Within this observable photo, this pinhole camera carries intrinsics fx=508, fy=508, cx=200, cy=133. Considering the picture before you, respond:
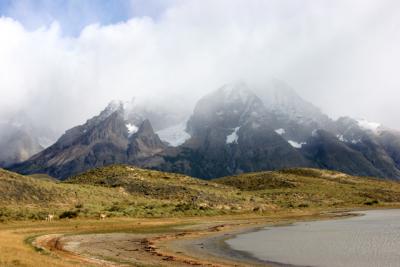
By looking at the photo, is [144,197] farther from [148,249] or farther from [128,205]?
[148,249]

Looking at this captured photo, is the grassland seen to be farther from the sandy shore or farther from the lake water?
the lake water

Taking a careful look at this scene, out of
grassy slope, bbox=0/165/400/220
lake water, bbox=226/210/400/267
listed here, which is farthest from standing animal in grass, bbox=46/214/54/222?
lake water, bbox=226/210/400/267

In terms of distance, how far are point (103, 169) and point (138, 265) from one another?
5519 inches

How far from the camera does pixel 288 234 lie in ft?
219

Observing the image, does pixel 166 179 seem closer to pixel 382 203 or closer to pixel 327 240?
pixel 382 203

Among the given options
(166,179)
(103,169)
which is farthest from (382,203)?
(103,169)

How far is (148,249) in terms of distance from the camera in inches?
1982

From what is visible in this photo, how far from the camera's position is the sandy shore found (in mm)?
41156

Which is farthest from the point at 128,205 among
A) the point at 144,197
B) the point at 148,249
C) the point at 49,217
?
the point at 148,249

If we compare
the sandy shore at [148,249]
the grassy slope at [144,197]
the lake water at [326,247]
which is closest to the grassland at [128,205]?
the grassy slope at [144,197]

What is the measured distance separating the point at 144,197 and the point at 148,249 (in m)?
83.0

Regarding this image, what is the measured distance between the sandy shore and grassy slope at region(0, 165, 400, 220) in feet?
97.1

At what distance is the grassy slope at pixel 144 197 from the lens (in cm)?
9988

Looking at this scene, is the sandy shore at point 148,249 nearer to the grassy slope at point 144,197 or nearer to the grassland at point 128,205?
the grassland at point 128,205
